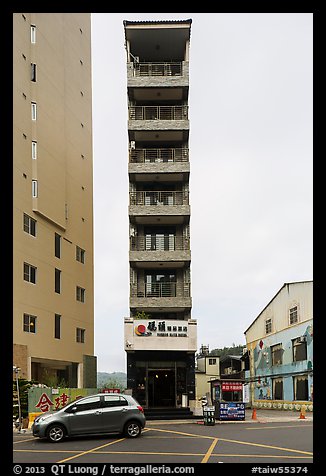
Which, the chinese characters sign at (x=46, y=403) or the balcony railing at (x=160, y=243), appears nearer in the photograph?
the chinese characters sign at (x=46, y=403)

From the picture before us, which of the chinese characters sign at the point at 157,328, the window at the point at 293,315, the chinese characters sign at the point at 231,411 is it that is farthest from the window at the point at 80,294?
the chinese characters sign at the point at 231,411

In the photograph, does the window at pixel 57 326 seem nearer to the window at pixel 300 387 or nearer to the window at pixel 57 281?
the window at pixel 57 281

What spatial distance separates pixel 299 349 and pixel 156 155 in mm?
15940

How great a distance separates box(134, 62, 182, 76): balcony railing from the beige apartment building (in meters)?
4.79

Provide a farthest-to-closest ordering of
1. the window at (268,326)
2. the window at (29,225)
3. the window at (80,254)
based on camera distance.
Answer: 1. the window at (268,326)
2. the window at (80,254)
3. the window at (29,225)

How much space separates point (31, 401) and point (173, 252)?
51.9 ft

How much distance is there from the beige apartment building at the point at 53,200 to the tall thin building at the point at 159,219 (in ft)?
14.0

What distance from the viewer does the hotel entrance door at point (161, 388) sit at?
38.4 meters

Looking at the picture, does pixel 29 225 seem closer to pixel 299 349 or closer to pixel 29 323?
pixel 29 323

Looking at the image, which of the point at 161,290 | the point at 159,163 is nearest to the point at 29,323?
the point at 161,290

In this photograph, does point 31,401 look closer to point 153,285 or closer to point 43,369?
point 43,369

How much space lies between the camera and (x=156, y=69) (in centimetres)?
4178

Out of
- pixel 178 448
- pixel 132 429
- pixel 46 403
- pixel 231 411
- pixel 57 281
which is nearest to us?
pixel 178 448

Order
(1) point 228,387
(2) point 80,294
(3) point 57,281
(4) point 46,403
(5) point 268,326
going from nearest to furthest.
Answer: (4) point 46,403 < (1) point 228,387 < (3) point 57,281 < (2) point 80,294 < (5) point 268,326
